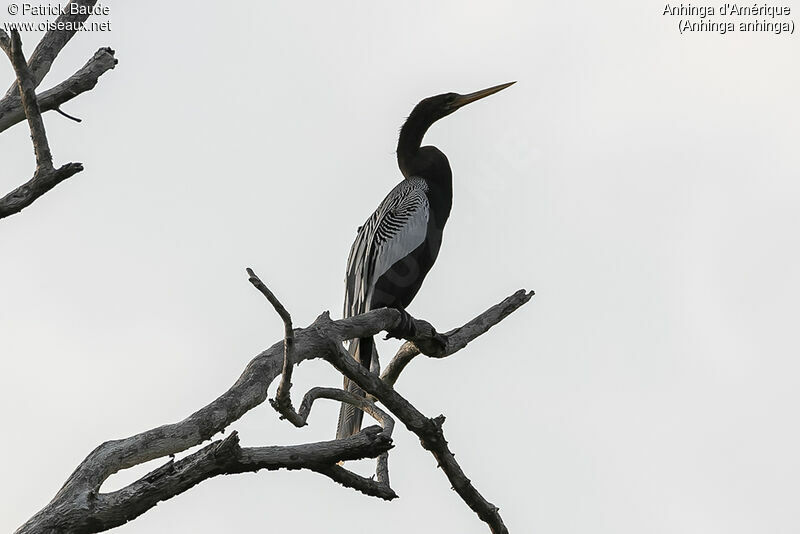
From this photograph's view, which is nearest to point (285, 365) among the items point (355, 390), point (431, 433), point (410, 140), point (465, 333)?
point (431, 433)

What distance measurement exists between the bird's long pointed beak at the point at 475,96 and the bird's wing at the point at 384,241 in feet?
2.67

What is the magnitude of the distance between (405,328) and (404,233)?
1.33 metres

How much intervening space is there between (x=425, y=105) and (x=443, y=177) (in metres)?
0.65

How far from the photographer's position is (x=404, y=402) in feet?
15.9

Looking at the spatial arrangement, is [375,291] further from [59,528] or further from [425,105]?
[59,528]

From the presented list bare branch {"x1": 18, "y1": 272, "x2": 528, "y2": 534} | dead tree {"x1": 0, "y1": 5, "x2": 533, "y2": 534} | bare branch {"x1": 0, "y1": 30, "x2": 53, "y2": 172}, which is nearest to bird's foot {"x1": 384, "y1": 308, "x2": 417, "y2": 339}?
dead tree {"x1": 0, "y1": 5, "x2": 533, "y2": 534}

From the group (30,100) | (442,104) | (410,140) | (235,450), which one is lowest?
(235,450)

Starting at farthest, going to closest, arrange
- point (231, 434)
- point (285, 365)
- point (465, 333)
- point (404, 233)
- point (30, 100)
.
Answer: point (404, 233) → point (465, 333) → point (30, 100) → point (285, 365) → point (231, 434)

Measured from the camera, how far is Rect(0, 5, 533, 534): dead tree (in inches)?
134

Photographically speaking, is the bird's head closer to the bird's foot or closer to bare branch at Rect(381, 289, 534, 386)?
bare branch at Rect(381, 289, 534, 386)

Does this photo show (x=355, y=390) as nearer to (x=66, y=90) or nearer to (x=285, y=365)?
(x=285, y=365)

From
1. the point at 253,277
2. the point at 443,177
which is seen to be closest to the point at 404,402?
the point at 253,277

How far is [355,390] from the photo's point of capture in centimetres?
577

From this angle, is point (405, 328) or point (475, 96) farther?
point (475, 96)
